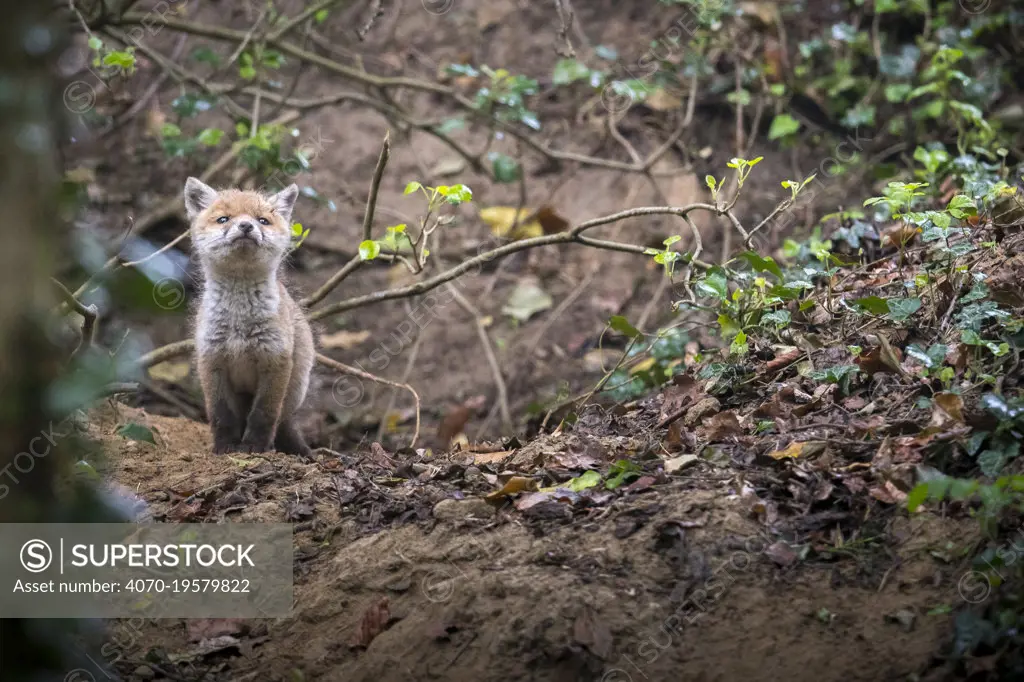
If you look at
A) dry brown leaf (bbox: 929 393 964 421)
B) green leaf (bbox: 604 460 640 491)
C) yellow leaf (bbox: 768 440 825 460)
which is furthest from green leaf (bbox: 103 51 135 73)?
dry brown leaf (bbox: 929 393 964 421)

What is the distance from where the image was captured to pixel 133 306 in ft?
6.78

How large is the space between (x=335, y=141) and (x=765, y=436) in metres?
6.54

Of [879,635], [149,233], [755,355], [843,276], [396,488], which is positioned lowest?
[879,635]

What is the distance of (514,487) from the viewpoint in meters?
3.97

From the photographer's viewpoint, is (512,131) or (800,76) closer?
(512,131)

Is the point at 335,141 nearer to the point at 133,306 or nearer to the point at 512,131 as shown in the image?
the point at 512,131

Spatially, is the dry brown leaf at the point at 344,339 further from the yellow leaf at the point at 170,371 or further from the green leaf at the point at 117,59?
the green leaf at the point at 117,59

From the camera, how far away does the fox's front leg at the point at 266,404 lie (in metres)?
5.79

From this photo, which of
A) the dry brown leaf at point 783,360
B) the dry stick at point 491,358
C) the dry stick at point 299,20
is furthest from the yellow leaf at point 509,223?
the dry brown leaf at point 783,360

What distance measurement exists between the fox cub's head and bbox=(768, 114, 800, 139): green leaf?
4288 millimetres

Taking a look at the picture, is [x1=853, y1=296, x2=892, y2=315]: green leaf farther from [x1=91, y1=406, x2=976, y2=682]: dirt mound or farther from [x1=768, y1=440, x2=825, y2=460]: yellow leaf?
[x1=91, y1=406, x2=976, y2=682]: dirt mound

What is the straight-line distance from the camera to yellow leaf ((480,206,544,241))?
8562 millimetres

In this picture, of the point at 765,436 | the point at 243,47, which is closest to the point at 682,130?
the point at 243,47

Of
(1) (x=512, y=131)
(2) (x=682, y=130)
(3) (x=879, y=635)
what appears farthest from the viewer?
(2) (x=682, y=130)
